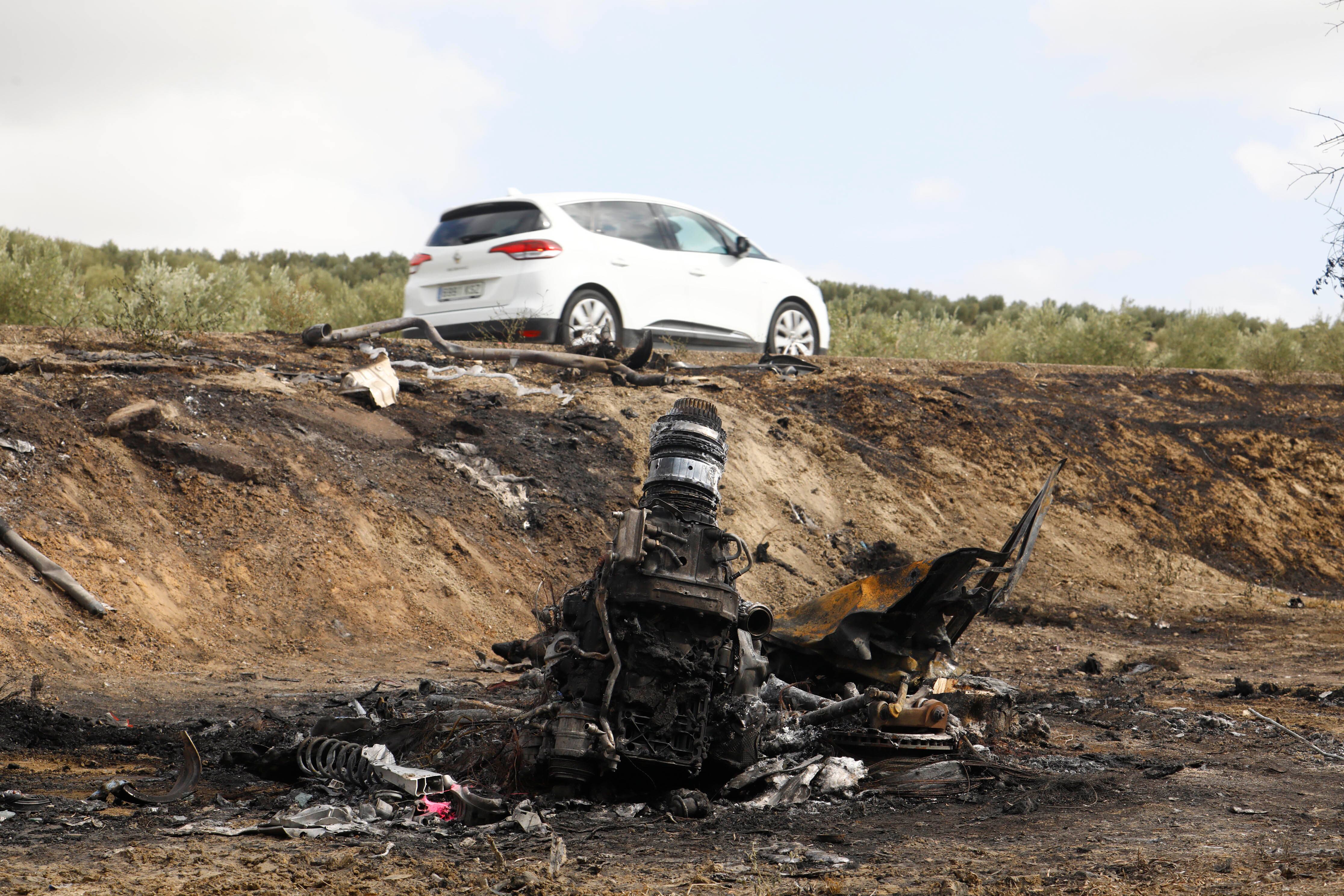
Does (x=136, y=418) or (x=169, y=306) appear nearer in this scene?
(x=136, y=418)

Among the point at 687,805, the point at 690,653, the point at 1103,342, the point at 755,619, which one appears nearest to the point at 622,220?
the point at 755,619

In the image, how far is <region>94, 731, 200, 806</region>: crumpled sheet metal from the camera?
16.6 ft

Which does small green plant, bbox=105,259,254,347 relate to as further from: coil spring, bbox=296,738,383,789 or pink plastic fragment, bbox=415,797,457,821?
pink plastic fragment, bbox=415,797,457,821

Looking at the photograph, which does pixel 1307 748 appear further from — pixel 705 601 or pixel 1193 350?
pixel 1193 350

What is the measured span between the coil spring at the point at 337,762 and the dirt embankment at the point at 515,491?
2.17 m

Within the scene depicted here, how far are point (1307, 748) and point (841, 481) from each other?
697 centimetres

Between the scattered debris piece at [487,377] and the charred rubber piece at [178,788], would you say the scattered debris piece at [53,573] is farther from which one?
the scattered debris piece at [487,377]

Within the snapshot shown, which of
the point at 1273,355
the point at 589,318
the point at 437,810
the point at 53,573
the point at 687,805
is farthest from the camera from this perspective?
the point at 1273,355

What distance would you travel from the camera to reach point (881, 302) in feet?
151

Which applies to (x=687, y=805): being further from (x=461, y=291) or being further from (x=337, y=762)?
(x=461, y=291)

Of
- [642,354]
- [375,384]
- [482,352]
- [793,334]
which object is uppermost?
[793,334]

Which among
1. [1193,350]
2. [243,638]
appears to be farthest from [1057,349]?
[243,638]

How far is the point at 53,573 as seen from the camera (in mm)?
8250

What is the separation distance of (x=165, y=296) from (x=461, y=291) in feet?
15.5
